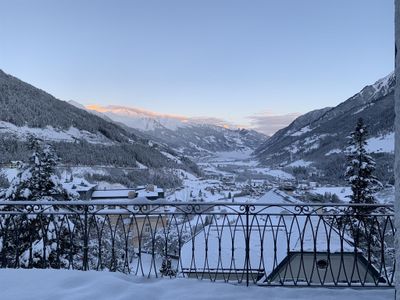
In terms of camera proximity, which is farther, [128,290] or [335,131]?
[335,131]

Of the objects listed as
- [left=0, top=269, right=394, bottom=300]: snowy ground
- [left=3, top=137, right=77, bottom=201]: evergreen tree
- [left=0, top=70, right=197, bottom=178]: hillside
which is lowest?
[left=0, top=269, right=394, bottom=300]: snowy ground

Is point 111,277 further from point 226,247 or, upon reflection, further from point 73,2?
point 73,2

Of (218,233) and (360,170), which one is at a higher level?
(360,170)

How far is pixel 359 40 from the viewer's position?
11.5 metres

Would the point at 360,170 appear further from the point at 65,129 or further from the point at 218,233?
the point at 65,129

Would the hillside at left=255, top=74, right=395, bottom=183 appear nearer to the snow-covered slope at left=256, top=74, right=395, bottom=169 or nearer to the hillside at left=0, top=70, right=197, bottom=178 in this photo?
the snow-covered slope at left=256, top=74, right=395, bottom=169

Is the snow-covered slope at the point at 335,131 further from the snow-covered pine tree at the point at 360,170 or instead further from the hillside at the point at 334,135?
the snow-covered pine tree at the point at 360,170

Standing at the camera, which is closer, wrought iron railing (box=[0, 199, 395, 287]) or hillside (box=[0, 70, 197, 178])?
wrought iron railing (box=[0, 199, 395, 287])

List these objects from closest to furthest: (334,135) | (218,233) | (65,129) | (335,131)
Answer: (218,233), (65,129), (334,135), (335,131)

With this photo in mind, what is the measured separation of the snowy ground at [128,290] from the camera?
3.77 m

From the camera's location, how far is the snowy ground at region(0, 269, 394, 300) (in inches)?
148

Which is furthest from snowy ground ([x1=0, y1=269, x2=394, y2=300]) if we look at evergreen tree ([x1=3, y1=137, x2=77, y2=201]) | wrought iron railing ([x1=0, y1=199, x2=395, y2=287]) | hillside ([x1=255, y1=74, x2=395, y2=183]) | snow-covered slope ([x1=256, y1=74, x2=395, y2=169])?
snow-covered slope ([x1=256, y1=74, x2=395, y2=169])

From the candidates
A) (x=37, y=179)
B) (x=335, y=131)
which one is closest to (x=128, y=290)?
(x=37, y=179)

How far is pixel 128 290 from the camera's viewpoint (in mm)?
3877
